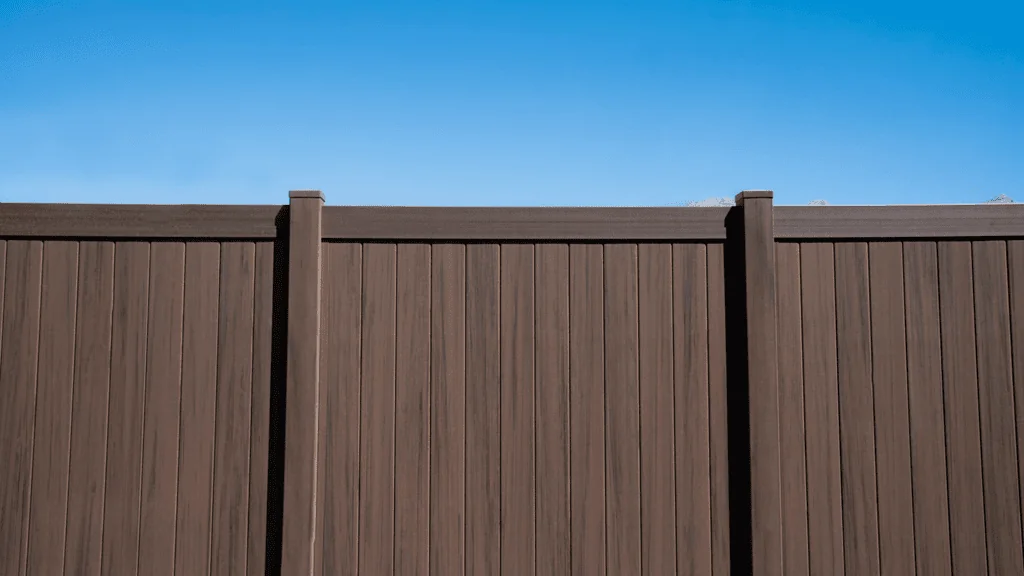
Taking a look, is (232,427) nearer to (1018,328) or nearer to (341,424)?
(341,424)

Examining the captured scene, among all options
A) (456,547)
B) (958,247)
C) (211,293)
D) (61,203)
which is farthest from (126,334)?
(958,247)

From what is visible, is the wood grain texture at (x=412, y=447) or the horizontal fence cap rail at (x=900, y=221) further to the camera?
the horizontal fence cap rail at (x=900, y=221)

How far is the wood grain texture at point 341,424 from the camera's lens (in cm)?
274

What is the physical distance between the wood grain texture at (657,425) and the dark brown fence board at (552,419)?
0.33m

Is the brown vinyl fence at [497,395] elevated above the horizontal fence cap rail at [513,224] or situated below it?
below

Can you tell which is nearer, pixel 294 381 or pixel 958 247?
pixel 294 381

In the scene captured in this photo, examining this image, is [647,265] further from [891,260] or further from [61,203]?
[61,203]

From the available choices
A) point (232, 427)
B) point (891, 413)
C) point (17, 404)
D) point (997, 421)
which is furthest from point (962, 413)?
point (17, 404)

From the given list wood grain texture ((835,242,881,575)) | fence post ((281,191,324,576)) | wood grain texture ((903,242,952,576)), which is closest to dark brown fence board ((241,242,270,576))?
fence post ((281,191,324,576))

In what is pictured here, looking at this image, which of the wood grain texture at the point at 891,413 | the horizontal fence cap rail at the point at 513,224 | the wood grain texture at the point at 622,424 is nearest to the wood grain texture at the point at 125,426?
the horizontal fence cap rail at the point at 513,224

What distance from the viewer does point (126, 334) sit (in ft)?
9.21

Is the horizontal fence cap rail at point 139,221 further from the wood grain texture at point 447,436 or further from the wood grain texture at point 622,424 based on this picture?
the wood grain texture at point 622,424

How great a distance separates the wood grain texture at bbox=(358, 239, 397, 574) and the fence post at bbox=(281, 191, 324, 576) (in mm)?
203

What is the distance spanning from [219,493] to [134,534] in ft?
1.36
